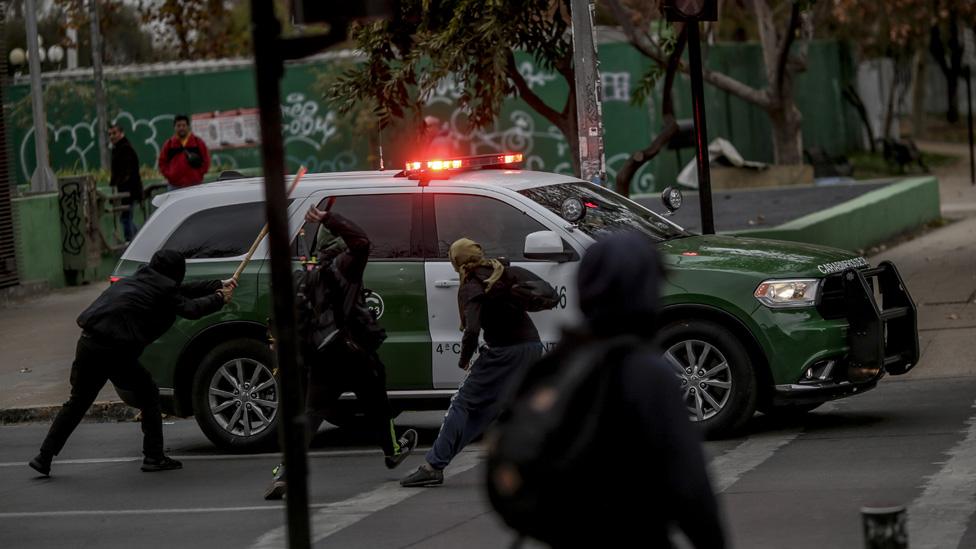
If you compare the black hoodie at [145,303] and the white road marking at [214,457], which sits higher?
the black hoodie at [145,303]

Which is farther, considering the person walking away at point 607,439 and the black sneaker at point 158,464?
the black sneaker at point 158,464

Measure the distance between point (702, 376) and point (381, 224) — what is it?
234cm

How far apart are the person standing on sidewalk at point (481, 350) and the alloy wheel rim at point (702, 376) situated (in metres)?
1.17

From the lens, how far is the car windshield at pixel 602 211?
1044 cm

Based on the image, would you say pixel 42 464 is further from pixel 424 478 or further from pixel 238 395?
pixel 424 478

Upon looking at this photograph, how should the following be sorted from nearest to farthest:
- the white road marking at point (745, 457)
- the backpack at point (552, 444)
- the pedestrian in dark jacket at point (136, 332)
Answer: the backpack at point (552, 444)
the white road marking at point (745, 457)
the pedestrian in dark jacket at point (136, 332)

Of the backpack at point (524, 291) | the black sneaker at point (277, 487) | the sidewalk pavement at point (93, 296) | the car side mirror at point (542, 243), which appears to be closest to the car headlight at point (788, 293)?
the car side mirror at point (542, 243)

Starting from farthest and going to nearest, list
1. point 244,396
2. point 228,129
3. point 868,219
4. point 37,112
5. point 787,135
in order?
point 228,129, point 787,135, point 37,112, point 868,219, point 244,396

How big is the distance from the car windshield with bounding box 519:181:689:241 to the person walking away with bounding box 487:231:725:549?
20.8ft

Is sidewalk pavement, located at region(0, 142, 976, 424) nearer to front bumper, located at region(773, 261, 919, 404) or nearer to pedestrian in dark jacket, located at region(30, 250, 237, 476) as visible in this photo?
front bumper, located at region(773, 261, 919, 404)

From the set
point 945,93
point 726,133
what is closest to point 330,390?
point 726,133

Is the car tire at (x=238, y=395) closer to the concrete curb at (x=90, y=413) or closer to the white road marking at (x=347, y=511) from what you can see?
the white road marking at (x=347, y=511)

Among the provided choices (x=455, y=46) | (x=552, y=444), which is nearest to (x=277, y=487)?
(x=552, y=444)

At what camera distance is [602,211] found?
10.8m
